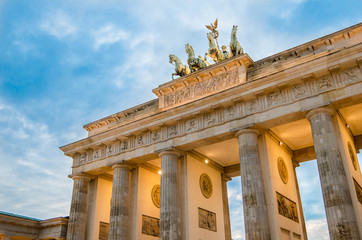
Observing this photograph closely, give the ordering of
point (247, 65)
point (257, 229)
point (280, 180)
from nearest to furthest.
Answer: point (257, 229)
point (280, 180)
point (247, 65)

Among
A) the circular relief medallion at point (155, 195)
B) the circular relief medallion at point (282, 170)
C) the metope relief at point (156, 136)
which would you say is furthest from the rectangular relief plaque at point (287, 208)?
the circular relief medallion at point (155, 195)

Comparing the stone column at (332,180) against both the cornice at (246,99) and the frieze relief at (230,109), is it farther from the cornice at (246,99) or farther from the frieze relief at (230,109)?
the cornice at (246,99)

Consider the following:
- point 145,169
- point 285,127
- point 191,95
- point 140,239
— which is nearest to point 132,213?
point 140,239

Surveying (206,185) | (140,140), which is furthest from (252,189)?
→ (140,140)

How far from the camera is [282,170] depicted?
66.5ft

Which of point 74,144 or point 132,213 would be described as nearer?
point 132,213

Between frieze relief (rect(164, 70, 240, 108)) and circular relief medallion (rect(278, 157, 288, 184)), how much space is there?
5265 millimetres

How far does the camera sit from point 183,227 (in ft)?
65.0

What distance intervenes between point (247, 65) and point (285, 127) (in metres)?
4.24

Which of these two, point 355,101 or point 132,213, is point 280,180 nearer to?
point 355,101

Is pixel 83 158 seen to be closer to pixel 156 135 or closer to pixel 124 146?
pixel 124 146

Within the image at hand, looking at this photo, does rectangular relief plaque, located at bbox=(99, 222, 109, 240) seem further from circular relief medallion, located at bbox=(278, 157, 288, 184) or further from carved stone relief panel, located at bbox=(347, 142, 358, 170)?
carved stone relief panel, located at bbox=(347, 142, 358, 170)

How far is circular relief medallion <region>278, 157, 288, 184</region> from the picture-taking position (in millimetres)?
19902

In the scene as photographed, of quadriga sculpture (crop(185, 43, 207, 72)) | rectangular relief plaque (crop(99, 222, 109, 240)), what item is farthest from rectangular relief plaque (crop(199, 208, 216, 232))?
quadriga sculpture (crop(185, 43, 207, 72))
